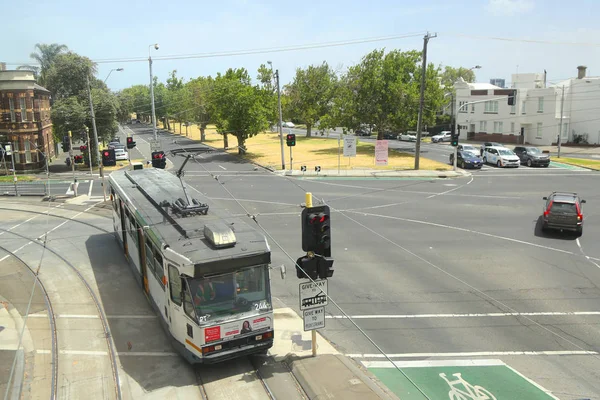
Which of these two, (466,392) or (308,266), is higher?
(308,266)

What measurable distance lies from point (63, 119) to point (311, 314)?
45563 mm

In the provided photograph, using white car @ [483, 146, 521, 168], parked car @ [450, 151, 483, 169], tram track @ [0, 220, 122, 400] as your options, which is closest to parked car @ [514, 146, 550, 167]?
white car @ [483, 146, 521, 168]

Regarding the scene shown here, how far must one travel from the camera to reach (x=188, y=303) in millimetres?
10594

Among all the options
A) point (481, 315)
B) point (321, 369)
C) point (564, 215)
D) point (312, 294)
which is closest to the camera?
point (321, 369)

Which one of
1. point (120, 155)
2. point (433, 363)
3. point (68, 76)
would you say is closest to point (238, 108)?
point (120, 155)

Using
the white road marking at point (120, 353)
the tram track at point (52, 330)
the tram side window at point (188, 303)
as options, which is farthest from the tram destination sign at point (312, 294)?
the tram track at point (52, 330)

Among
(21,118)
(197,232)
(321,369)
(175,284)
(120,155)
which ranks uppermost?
(21,118)

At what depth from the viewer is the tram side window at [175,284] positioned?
35.7ft

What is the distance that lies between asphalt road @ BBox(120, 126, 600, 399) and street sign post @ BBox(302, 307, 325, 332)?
1.02 meters

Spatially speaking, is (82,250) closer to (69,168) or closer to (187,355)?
(187,355)

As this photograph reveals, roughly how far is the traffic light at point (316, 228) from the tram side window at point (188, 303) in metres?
2.76

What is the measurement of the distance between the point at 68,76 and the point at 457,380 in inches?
2187

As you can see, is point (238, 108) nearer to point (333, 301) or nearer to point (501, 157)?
point (501, 157)

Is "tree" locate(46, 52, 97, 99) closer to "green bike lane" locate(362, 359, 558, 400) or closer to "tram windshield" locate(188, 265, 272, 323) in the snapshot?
"tram windshield" locate(188, 265, 272, 323)
